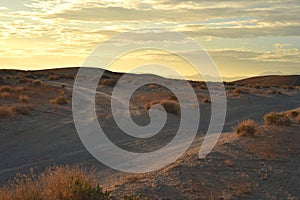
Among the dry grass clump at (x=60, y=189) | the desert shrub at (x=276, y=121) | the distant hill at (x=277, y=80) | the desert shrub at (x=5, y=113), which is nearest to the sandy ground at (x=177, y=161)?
the desert shrub at (x=5, y=113)

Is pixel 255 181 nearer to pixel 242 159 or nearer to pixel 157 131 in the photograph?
pixel 242 159

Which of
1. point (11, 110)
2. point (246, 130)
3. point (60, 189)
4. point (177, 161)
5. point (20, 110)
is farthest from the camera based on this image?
point (20, 110)

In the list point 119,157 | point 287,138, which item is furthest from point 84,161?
point 287,138

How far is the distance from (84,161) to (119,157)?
1287mm

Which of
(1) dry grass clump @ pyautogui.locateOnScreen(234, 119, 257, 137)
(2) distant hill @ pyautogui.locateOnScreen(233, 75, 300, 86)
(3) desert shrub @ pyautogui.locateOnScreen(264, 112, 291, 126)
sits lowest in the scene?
(2) distant hill @ pyautogui.locateOnScreen(233, 75, 300, 86)

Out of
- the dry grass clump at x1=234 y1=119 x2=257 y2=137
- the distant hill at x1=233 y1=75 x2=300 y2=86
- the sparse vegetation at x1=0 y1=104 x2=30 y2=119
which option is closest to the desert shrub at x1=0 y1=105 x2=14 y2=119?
the sparse vegetation at x1=0 y1=104 x2=30 y2=119

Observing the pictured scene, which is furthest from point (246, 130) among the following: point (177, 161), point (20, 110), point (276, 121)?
point (20, 110)

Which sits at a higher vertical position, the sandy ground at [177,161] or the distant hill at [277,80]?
the sandy ground at [177,161]

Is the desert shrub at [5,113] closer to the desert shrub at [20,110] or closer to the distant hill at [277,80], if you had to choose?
the desert shrub at [20,110]

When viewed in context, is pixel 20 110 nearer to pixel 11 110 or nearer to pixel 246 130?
pixel 11 110

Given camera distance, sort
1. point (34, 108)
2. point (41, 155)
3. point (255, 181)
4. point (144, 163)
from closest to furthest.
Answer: point (255, 181) → point (144, 163) → point (41, 155) → point (34, 108)

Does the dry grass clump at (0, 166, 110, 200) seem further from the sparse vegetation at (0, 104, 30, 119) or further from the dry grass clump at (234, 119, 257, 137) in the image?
the sparse vegetation at (0, 104, 30, 119)

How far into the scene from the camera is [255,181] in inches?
452

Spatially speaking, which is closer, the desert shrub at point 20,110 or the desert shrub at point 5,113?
the desert shrub at point 5,113
